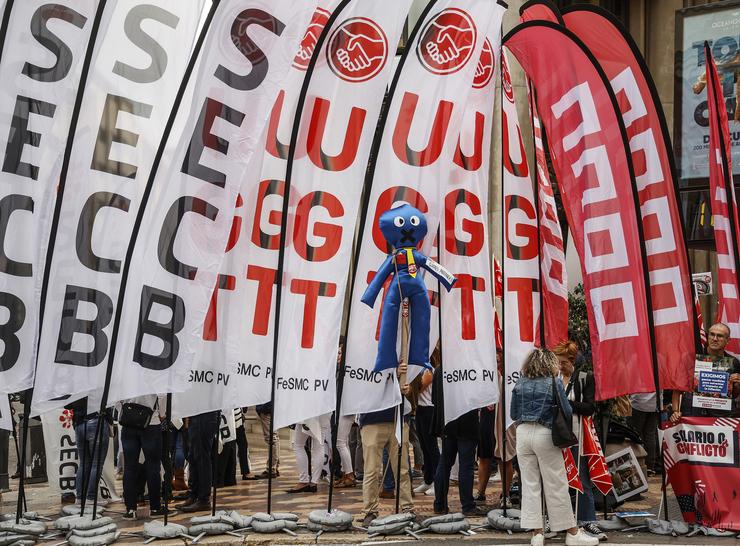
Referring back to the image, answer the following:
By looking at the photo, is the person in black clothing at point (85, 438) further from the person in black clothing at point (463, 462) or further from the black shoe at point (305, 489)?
the person in black clothing at point (463, 462)

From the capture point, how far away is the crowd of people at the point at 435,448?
9.20 m

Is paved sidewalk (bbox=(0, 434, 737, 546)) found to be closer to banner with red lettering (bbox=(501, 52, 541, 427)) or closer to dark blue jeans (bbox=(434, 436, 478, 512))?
dark blue jeans (bbox=(434, 436, 478, 512))

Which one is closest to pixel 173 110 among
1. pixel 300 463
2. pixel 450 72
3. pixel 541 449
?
pixel 450 72

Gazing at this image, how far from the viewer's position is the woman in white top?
10.9 m

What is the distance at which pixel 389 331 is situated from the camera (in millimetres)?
9914

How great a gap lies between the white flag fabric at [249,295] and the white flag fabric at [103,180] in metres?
1.06

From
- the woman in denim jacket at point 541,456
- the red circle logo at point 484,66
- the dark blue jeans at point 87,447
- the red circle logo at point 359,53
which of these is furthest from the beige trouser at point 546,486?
the dark blue jeans at point 87,447

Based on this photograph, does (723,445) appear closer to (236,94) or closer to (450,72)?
(450,72)

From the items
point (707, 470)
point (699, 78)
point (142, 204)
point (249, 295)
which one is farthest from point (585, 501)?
point (699, 78)

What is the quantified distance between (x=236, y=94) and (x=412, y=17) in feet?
52.7

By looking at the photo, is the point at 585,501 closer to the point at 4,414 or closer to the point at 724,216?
the point at 724,216

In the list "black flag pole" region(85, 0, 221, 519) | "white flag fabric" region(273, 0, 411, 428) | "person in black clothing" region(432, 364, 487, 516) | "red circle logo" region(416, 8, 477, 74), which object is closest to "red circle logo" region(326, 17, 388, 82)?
"white flag fabric" region(273, 0, 411, 428)

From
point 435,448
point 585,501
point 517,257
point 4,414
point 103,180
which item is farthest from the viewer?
point 435,448

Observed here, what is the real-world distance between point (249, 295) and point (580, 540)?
4117mm
